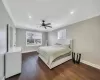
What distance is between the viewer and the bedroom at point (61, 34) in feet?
6.07

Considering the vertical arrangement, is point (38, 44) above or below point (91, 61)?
above

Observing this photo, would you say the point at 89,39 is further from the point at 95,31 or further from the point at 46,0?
the point at 46,0

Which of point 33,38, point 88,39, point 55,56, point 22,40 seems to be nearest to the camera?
point 55,56

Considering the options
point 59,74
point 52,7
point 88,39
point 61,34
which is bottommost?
point 59,74

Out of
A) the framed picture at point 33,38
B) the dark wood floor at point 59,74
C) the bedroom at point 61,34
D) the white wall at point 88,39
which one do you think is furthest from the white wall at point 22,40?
the white wall at point 88,39

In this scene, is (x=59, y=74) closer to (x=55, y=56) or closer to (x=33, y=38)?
(x=55, y=56)

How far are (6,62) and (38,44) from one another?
4664 mm

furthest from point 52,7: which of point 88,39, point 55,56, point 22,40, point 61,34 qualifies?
point 22,40

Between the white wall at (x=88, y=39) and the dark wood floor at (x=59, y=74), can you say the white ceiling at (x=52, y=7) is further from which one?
the dark wood floor at (x=59, y=74)

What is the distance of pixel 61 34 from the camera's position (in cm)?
496

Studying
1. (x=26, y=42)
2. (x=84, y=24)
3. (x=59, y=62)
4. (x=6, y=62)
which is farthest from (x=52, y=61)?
(x=26, y=42)

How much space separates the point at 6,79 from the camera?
186 centimetres

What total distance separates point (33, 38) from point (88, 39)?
5011mm

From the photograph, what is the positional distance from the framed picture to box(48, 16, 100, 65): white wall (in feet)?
13.1
